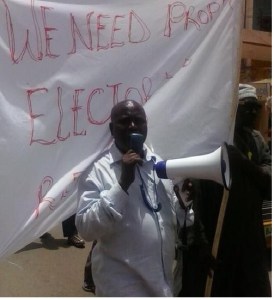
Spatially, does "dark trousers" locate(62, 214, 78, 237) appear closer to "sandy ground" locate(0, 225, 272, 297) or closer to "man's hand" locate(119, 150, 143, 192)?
"sandy ground" locate(0, 225, 272, 297)

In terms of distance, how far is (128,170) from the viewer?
210cm

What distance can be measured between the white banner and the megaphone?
0.36m

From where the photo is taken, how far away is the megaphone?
7.37 feet

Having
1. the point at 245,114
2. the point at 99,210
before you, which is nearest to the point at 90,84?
the point at 99,210

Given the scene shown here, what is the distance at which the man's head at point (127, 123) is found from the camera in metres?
2.23

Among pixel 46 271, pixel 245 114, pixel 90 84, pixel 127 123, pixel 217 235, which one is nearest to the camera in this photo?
pixel 127 123

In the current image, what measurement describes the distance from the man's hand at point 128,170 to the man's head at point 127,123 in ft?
0.42

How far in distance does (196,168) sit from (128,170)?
0.34 metres

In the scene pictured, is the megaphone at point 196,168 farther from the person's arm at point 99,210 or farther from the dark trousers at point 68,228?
the dark trousers at point 68,228

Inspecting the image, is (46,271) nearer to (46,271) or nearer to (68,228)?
(46,271)

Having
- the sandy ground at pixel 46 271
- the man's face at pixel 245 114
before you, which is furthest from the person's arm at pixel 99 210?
the sandy ground at pixel 46 271

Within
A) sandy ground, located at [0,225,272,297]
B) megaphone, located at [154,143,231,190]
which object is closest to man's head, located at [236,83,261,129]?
megaphone, located at [154,143,231,190]

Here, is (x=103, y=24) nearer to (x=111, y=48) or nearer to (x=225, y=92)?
(x=111, y=48)

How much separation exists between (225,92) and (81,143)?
0.79 meters
